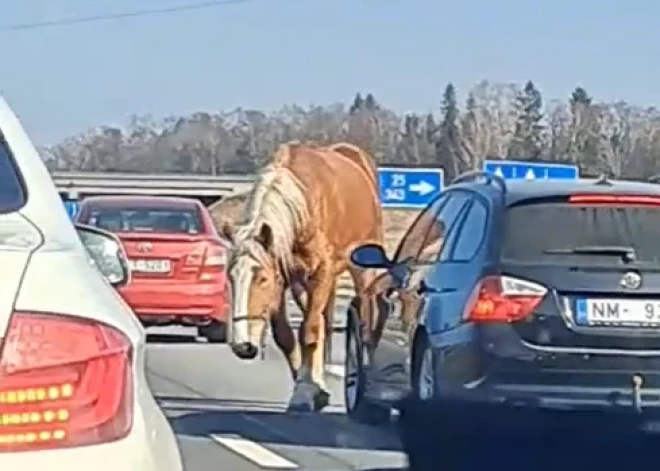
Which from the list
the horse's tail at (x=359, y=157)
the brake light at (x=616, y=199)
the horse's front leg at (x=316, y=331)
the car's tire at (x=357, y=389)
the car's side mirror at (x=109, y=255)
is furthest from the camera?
the horse's tail at (x=359, y=157)

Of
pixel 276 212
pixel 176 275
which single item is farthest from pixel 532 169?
pixel 276 212

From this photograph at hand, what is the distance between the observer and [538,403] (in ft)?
27.3

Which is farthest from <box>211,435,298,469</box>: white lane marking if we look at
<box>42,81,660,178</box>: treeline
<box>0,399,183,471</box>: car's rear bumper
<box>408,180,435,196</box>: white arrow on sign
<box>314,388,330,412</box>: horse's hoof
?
<box>42,81,660,178</box>: treeline

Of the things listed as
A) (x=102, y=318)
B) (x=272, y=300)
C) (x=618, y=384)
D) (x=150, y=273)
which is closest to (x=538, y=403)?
(x=618, y=384)

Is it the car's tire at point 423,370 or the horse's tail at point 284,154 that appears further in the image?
the horse's tail at point 284,154

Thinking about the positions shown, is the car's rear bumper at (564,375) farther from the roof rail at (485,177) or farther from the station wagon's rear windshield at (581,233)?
the roof rail at (485,177)

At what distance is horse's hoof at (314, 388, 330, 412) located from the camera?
1252 cm

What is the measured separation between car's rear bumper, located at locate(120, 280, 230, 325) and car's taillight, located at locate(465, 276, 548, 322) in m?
9.57

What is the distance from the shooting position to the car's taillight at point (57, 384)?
125 inches

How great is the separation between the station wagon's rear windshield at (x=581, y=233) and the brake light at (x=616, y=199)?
0.08ft

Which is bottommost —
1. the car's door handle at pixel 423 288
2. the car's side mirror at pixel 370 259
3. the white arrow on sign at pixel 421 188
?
the white arrow on sign at pixel 421 188

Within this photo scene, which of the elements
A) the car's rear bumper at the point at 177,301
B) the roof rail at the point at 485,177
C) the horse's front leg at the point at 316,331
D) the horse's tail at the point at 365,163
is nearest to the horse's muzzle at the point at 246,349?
the horse's front leg at the point at 316,331

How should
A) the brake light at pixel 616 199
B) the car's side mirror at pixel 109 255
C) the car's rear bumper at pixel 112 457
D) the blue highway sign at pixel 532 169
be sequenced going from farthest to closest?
the blue highway sign at pixel 532 169 → the brake light at pixel 616 199 → the car's side mirror at pixel 109 255 → the car's rear bumper at pixel 112 457

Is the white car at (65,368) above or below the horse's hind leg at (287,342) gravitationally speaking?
above
